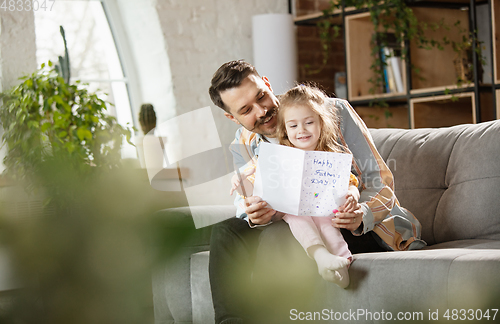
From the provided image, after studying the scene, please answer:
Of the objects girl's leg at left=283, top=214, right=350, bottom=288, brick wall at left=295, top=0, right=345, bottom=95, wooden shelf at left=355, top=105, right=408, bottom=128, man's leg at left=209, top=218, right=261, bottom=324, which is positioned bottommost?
man's leg at left=209, top=218, right=261, bottom=324

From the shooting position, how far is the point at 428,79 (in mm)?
3070

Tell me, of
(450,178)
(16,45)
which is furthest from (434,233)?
(16,45)

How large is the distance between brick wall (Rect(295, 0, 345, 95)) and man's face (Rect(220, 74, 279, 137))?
222 centimetres

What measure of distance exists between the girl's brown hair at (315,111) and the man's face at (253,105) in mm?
79

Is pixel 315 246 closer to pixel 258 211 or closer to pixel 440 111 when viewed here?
pixel 258 211

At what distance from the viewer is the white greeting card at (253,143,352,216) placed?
3.76 ft

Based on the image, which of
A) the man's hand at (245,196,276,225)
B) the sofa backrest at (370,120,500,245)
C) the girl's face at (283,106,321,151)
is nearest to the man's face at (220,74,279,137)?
the girl's face at (283,106,321,151)

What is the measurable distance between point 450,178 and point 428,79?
160cm

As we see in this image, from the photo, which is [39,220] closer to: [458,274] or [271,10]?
[458,274]

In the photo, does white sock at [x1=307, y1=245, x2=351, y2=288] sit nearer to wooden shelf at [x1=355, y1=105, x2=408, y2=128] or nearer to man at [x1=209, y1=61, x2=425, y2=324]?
man at [x1=209, y1=61, x2=425, y2=324]

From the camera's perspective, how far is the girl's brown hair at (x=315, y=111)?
4.25 feet

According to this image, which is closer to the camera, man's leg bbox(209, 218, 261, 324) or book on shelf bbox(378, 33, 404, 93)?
man's leg bbox(209, 218, 261, 324)

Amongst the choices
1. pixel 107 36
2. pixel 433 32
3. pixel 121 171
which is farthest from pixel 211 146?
pixel 107 36

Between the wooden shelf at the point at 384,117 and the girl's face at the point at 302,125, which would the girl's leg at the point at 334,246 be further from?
the wooden shelf at the point at 384,117
